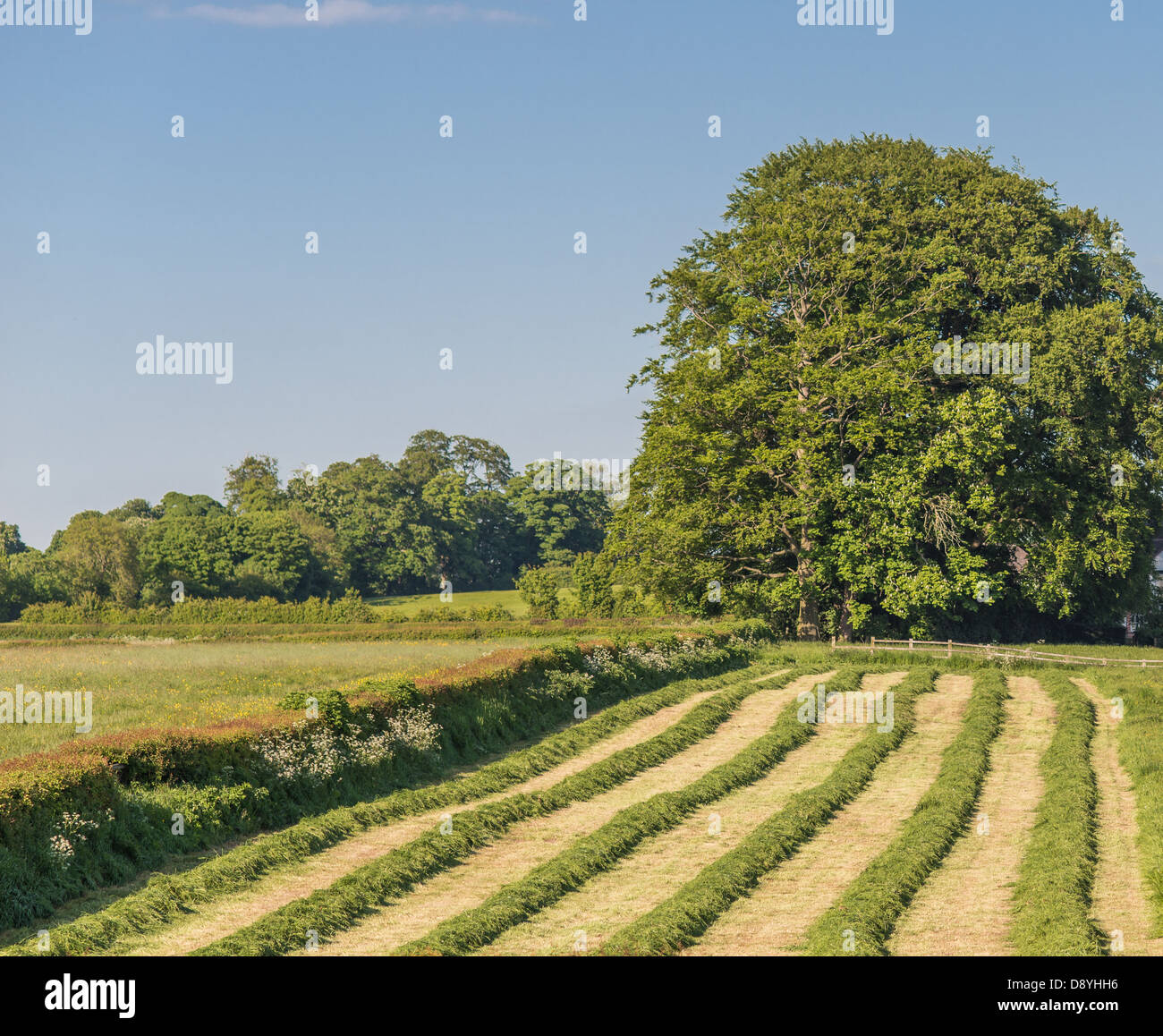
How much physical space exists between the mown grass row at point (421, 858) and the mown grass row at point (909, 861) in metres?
5.94

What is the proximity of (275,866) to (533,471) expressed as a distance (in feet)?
377

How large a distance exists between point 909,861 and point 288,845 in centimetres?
961

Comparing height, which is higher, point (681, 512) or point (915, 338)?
point (915, 338)

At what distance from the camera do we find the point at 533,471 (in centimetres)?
13212

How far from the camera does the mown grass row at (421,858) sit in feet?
46.6

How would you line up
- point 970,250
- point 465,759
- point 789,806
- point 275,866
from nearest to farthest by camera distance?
point 275,866
point 789,806
point 465,759
point 970,250

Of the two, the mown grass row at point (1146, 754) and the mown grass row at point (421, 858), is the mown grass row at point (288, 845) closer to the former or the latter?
the mown grass row at point (421, 858)

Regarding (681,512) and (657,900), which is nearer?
(657,900)

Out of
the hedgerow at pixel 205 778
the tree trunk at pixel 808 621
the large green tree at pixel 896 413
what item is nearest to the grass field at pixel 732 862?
the hedgerow at pixel 205 778

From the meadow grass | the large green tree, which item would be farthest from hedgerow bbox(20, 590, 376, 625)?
the meadow grass

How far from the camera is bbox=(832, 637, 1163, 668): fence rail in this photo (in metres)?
43.8
